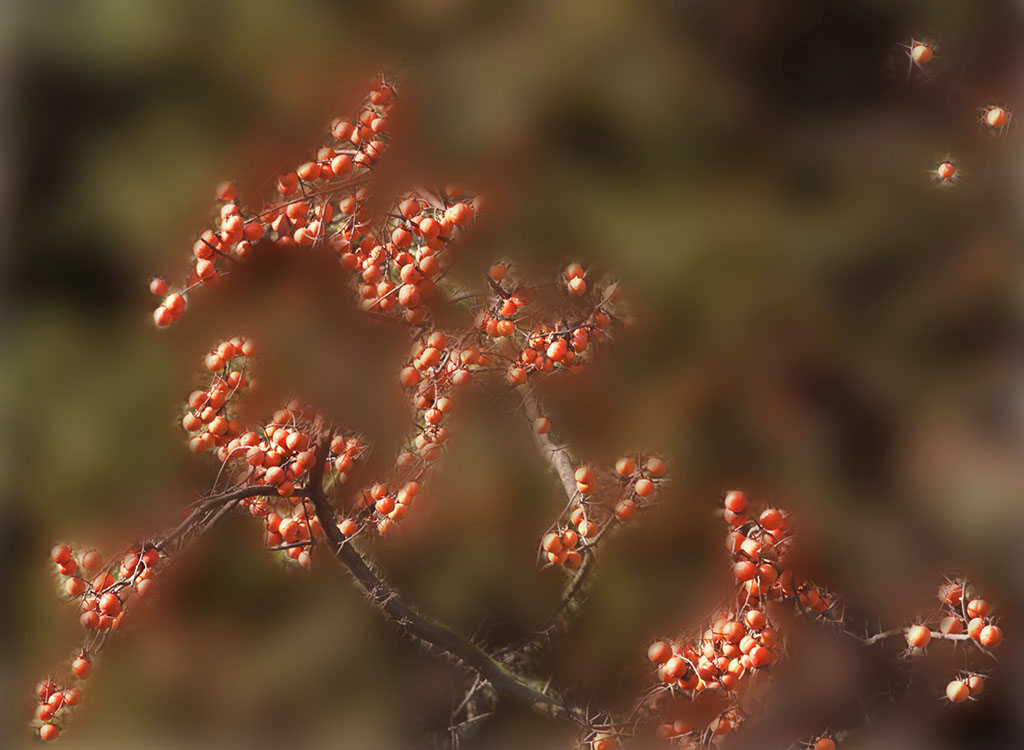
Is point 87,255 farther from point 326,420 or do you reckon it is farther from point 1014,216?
point 1014,216

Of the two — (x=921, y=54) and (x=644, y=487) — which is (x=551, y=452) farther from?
(x=921, y=54)

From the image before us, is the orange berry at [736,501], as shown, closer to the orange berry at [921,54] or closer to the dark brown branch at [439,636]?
the dark brown branch at [439,636]

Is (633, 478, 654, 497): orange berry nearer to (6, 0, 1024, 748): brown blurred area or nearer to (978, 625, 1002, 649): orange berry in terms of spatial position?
(6, 0, 1024, 748): brown blurred area

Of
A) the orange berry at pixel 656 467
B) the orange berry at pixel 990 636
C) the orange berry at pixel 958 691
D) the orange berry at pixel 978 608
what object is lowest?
the orange berry at pixel 958 691

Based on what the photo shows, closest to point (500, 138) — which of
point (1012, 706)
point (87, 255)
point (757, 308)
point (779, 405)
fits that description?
point (757, 308)

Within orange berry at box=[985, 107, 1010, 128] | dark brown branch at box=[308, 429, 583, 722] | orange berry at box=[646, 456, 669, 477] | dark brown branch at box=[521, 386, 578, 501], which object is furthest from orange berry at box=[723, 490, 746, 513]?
orange berry at box=[985, 107, 1010, 128]

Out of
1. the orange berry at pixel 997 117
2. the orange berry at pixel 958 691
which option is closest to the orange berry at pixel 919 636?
the orange berry at pixel 958 691

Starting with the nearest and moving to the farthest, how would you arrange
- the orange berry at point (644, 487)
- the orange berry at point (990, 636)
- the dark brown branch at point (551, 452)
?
1. the orange berry at point (990, 636)
2. the orange berry at point (644, 487)
3. the dark brown branch at point (551, 452)

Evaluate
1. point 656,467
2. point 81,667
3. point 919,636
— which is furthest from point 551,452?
point 81,667

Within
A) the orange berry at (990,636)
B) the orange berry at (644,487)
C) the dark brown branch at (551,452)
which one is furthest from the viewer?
the dark brown branch at (551,452)

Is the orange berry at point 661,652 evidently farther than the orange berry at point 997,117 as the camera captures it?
No
